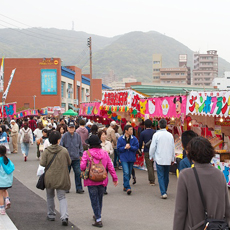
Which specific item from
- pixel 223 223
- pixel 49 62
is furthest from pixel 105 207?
pixel 49 62

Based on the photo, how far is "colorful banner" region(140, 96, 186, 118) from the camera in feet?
36.3

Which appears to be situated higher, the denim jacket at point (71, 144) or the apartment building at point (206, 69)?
the apartment building at point (206, 69)

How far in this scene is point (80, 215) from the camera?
760 centimetres

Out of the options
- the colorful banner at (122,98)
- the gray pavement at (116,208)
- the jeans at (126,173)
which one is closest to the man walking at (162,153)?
the gray pavement at (116,208)

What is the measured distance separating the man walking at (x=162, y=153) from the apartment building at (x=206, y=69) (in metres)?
135

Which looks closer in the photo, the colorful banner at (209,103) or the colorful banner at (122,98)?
the colorful banner at (209,103)

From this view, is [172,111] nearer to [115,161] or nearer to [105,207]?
[115,161]

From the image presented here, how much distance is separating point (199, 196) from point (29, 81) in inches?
2437

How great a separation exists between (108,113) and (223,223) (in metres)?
14.3

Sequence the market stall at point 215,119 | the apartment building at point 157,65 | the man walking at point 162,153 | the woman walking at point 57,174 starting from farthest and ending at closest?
the apartment building at point 157,65 → the market stall at point 215,119 → the man walking at point 162,153 → the woman walking at point 57,174

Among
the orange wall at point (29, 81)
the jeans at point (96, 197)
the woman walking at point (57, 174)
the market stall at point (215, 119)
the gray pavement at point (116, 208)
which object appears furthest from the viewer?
the orange wall at point (29, 81)

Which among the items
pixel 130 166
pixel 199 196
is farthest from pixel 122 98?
pixel 199 196

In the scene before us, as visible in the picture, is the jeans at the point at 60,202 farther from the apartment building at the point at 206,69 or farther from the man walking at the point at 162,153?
the apartment building at the point at 206,69

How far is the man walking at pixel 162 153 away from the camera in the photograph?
8977 millimetres
